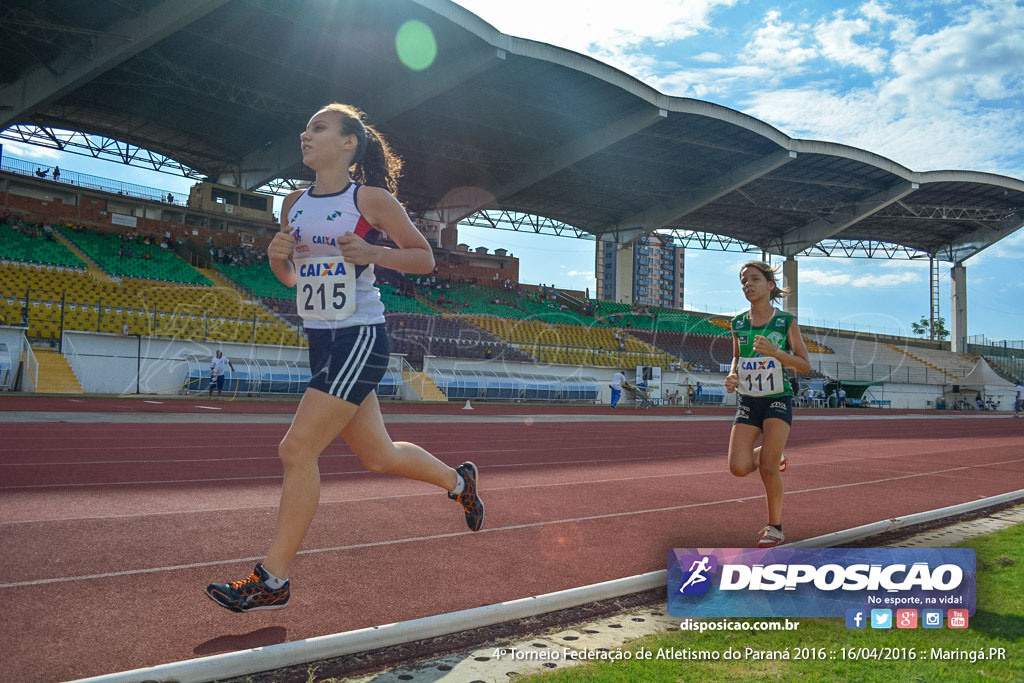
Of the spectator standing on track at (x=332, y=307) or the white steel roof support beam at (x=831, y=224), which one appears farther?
the white steel roof support beam at (x=831, y=224)

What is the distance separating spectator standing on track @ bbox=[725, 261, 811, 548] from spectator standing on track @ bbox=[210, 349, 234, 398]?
2026 cm

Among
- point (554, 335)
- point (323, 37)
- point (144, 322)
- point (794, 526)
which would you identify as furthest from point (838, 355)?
point (794, 526)

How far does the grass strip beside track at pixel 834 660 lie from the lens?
8.71ft

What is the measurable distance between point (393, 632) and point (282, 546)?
0.61 metres

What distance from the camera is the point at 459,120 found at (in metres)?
34.8

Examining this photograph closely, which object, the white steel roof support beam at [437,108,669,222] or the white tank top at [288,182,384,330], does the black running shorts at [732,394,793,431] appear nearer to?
the white tank top at [288,182,384,330]

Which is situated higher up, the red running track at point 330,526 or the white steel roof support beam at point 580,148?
the white steel roof support beam at point 580,148

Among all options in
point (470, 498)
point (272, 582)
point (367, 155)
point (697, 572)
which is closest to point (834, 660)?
point (697, 572)

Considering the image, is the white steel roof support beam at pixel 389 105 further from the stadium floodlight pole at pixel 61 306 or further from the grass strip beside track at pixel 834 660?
the grass strip beside track at pixel 834 660

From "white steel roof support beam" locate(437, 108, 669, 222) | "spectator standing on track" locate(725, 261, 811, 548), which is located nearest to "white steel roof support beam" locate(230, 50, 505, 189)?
"white steel roof support beam" locate(437, 108, 669, 222)

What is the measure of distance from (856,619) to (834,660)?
463 millimetres

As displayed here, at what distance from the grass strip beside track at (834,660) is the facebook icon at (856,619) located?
0.03m

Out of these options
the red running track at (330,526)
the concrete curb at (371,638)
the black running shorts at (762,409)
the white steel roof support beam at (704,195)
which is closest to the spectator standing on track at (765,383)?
the black running shorts at (762,409)

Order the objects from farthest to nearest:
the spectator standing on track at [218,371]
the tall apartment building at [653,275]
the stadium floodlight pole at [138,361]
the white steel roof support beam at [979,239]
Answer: the tall apartment building at [653,275]
the white steel roof support beam at [979,239]
the stadium floodlight pole at [138,361]
the spectator standing on track at [218,371]
